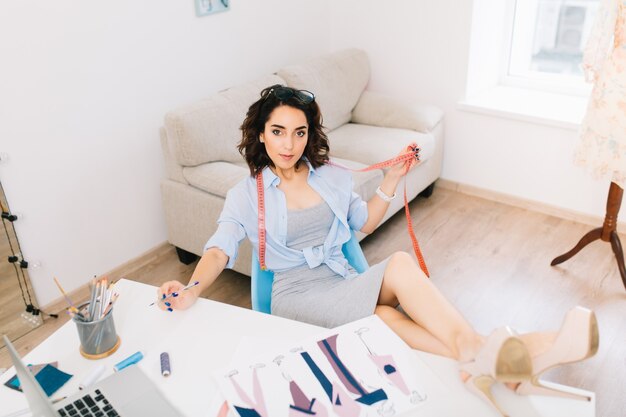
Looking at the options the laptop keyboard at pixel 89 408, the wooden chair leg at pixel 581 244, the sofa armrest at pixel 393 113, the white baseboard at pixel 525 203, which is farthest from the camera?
the sofa armrest at pixel 393 113

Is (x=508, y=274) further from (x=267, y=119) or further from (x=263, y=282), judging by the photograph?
(x=267, y=119)

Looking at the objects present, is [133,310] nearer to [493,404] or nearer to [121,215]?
[493,404]

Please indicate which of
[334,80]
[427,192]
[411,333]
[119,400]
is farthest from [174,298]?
[427,192]

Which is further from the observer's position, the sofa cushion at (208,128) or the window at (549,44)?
the window at (549,44)

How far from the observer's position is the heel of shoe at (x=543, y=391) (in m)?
1.21

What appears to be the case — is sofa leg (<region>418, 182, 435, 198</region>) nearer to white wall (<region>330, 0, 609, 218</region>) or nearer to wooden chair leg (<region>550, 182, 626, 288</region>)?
white wall (<region>330, 0, 609, 218</region>)

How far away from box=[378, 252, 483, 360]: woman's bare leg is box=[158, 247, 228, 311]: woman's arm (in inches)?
18.4

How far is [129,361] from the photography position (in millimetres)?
1373

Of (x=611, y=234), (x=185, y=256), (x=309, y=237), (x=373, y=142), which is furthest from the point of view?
(x=373, y=142)

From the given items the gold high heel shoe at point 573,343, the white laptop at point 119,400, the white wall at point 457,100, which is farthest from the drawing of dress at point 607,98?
the white laptop at point 119,400

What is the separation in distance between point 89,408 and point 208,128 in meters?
1.70

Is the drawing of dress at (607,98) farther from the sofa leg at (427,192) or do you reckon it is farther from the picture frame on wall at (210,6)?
the picture frame on wall at (210,6)

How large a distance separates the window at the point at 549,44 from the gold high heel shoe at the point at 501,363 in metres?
2.74

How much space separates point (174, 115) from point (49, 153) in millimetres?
547
